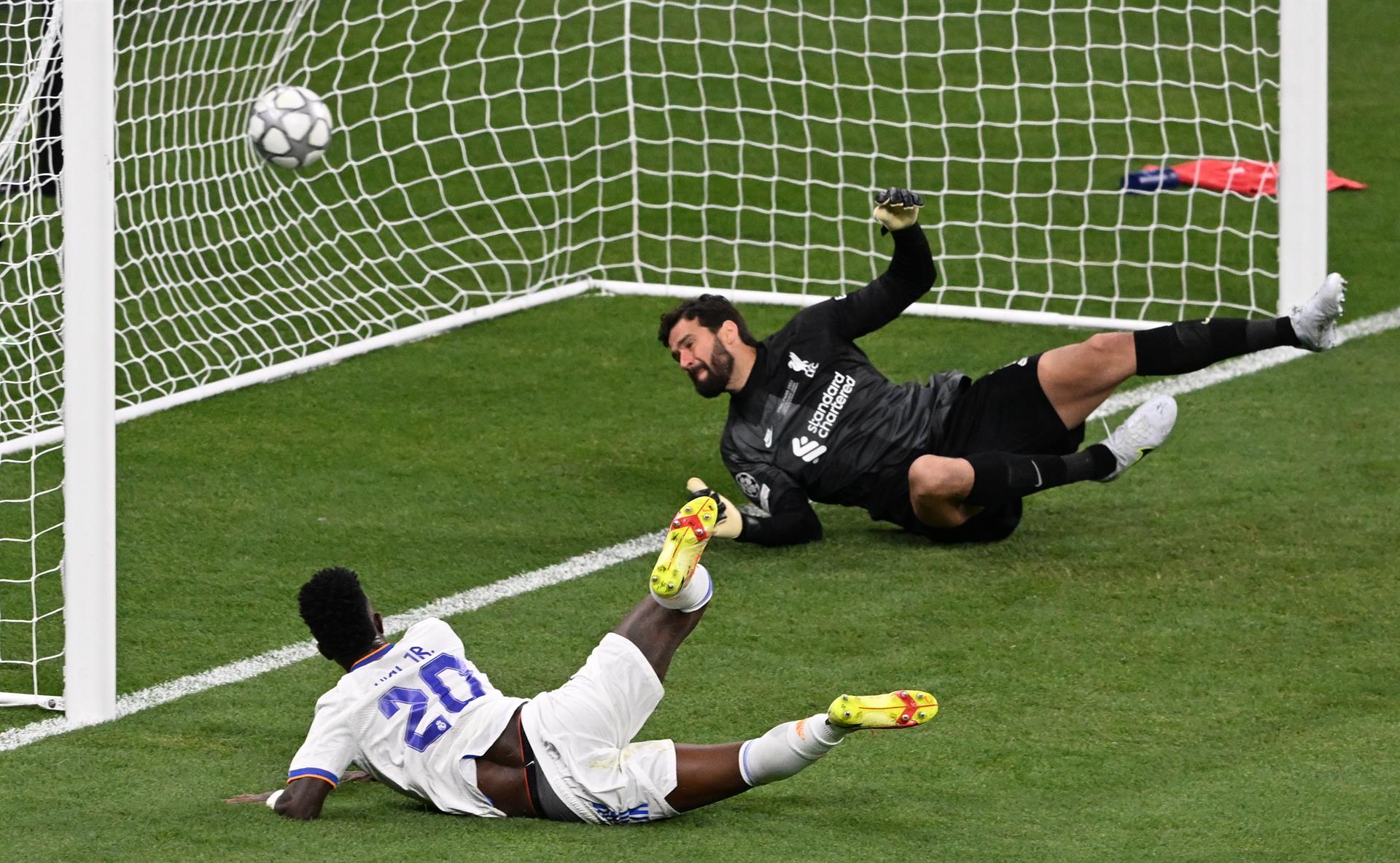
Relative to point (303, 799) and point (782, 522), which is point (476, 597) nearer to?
point (782, 522)

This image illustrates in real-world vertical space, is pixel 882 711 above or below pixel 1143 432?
below

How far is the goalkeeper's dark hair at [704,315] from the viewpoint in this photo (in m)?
6.94

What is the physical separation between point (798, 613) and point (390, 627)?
1.22 meters

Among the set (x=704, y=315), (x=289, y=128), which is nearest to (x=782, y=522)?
(x=704, y=315)

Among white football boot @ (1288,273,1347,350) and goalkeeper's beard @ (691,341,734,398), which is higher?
white football boot @ (1288,273,1347,350)

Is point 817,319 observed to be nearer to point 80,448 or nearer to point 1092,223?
point 80,448

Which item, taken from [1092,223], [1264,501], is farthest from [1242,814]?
[1092,223]

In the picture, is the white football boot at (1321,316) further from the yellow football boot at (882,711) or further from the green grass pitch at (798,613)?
the yellow football boot at (882,711)

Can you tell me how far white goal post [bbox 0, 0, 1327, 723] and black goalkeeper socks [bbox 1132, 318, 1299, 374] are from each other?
2.37m

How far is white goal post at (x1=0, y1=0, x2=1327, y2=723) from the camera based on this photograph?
8.40 meters

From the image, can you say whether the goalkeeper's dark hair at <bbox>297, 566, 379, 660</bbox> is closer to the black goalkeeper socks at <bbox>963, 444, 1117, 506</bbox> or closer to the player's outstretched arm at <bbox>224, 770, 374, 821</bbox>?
the player's outstretched arm at <bbox>224, 770, 374, 821</bbox>

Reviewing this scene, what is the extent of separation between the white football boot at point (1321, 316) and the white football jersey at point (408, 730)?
2.97 metres

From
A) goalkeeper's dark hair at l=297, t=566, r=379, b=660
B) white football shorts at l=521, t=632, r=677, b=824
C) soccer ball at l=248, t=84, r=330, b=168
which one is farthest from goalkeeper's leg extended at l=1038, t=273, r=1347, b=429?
soccer ball at l=248, t=84, r=330, b=168

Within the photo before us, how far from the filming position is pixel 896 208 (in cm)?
669
